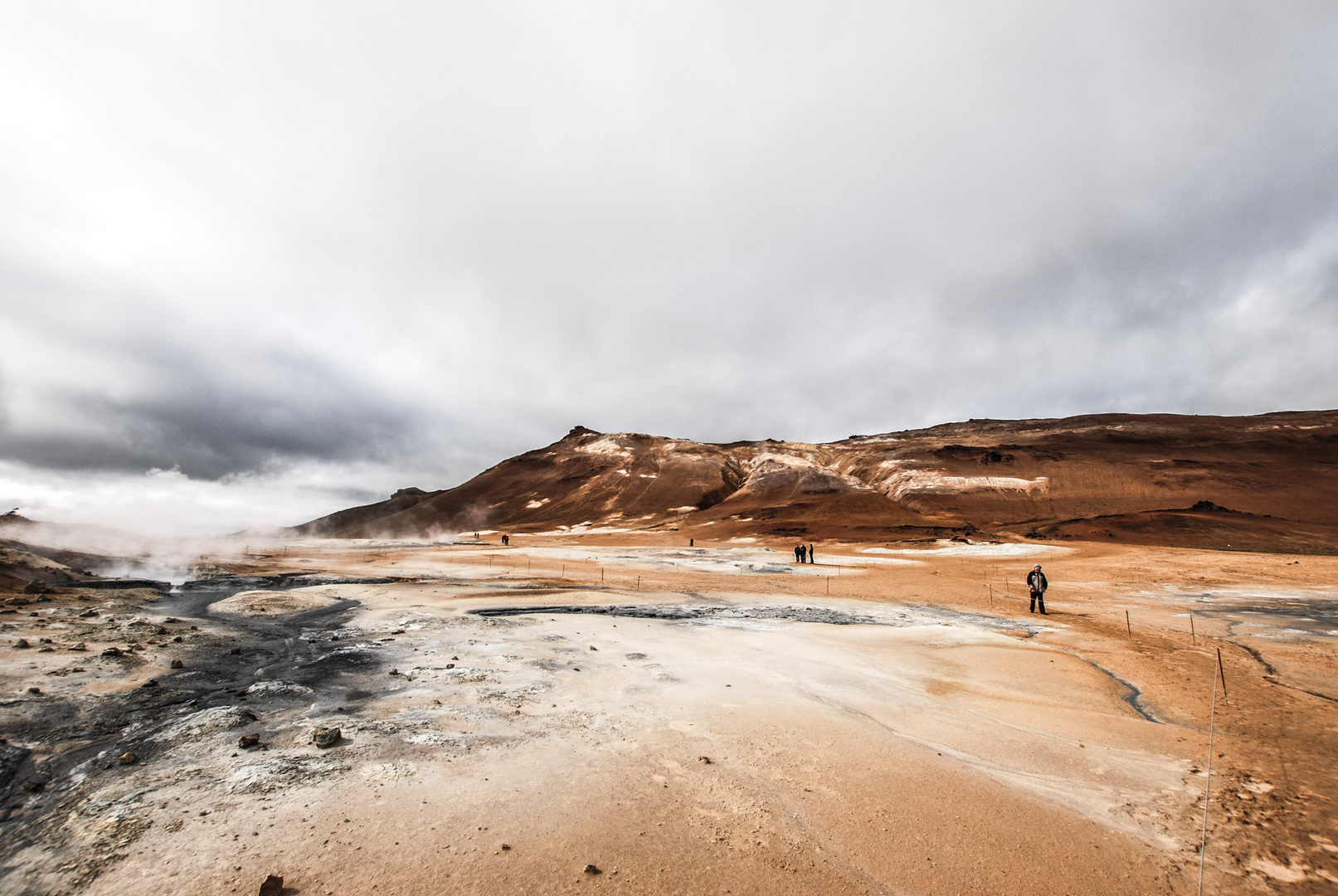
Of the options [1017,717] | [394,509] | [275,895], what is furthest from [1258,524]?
[394,509]

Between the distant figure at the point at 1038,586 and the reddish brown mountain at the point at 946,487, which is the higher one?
the reddish brown mountain at the point at 946,487

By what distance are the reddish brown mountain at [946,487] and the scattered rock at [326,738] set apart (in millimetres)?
69107

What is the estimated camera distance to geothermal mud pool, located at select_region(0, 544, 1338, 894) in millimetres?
4645

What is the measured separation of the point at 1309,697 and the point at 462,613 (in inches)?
795

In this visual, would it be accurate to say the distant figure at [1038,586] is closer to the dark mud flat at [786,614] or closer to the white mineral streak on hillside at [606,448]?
the dark mud flat at [786,614]

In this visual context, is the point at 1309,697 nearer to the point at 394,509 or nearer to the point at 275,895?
the point at 275,895

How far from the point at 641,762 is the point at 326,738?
13.1 feet

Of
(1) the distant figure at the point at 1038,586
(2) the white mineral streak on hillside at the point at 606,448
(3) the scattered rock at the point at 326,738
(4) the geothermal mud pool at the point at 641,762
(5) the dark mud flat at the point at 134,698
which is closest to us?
(4) the geothermal mud pool at the point at 641,762

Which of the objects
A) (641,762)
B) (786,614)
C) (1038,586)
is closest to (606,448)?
(786,614)

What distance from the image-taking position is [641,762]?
21.6ft

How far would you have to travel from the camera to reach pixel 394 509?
148500mm

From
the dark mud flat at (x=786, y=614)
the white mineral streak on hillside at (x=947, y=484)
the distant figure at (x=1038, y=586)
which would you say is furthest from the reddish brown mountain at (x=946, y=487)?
the dark mud flat at (x=786, y=614)

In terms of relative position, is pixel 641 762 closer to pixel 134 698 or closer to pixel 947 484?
pixel 134 698

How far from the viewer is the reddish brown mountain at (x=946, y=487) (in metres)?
70.1
